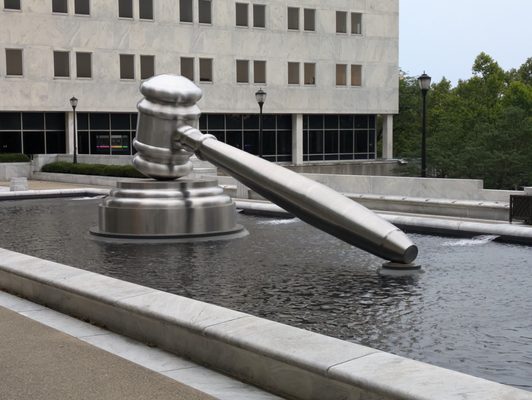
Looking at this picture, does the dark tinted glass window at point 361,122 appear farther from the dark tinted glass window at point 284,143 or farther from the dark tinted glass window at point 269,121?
the dark tinted glass window at point 269,121

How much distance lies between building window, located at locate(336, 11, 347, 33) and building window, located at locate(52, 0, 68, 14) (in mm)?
19151

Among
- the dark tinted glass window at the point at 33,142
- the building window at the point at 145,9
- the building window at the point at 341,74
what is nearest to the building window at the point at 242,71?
the building window at the point at 145,9

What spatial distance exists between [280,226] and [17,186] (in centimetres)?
1523

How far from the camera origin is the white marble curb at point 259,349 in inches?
178

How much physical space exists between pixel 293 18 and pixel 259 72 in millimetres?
4732

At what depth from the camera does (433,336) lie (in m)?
6.72

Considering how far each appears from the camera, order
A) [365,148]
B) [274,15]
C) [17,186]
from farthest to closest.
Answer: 1. [365,148]
2. [274,15]
3. [17,186]

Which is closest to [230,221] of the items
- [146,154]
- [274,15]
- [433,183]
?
[146,154]

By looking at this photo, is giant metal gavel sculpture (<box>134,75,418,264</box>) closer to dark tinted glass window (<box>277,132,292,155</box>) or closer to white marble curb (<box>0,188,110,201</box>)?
white marble curb (<box>0,188,110,201</box>)

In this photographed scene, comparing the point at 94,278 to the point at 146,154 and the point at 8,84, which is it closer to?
the point at 146,154

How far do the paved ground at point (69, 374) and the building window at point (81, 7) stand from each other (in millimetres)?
39569

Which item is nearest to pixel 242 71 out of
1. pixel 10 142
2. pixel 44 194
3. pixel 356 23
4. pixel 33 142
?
pixel 356 23

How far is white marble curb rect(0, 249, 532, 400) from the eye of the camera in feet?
14.8

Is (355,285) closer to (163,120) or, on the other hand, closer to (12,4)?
(163,120)
